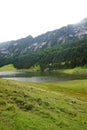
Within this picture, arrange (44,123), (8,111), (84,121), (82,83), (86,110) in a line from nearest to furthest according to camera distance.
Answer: (44,123) → (8,111) → (84,121) → (86,110) → (82,83)

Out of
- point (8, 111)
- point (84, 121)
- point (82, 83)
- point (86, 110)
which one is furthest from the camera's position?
point (82, 83)

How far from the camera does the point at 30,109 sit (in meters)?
23.3

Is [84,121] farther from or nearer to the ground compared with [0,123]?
nearer to the ground

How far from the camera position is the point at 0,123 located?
17.8 metres

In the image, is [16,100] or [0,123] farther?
[16,100]

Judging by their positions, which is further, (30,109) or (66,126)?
(30,109)

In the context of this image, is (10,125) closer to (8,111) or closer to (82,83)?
(8,111)

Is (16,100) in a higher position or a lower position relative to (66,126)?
higher

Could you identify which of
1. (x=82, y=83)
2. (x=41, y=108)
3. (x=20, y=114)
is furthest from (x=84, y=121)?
(x=82, y=83)

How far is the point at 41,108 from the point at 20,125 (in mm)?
5949

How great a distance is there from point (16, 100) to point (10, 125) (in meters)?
6.96

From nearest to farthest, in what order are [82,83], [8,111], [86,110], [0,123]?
[0,123], [8,111], [86,110], [82,83]

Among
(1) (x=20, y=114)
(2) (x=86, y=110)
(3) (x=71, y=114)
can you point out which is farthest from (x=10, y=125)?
(2) (x=86, y=110)

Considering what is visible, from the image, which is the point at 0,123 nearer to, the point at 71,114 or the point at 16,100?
the point at 16,100
